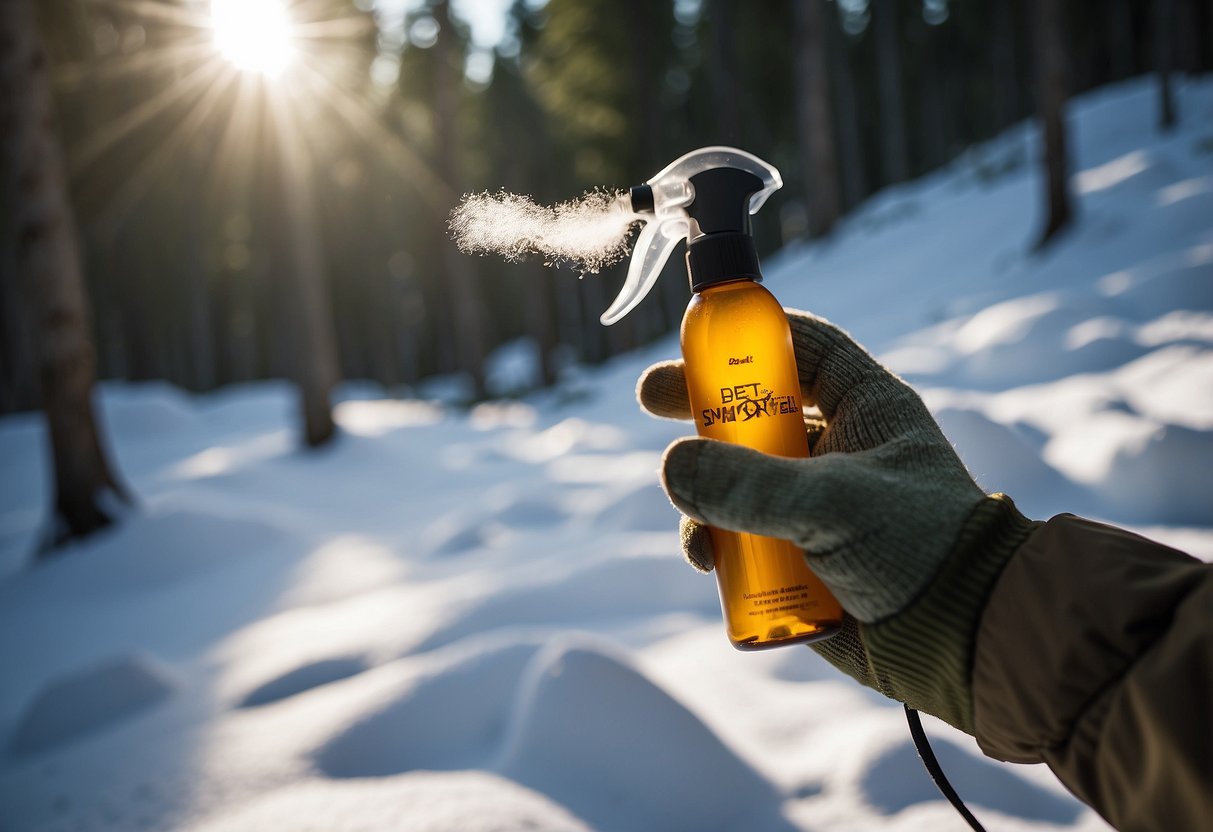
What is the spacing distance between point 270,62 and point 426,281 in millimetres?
20278

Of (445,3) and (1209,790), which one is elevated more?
(445,3)

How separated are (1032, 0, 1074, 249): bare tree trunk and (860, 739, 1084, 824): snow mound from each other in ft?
25.8

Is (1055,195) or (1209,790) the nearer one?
(1209,790)

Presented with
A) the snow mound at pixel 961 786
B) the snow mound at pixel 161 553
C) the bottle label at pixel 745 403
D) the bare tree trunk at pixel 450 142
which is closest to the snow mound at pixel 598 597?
the snow mound at pixel 961 786

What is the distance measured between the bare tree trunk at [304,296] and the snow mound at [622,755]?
7.01m

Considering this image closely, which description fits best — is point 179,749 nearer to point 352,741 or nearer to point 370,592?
point 352,741

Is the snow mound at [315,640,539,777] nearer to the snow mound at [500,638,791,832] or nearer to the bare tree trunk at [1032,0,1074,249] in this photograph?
the snow mound at [500,638,791,832]

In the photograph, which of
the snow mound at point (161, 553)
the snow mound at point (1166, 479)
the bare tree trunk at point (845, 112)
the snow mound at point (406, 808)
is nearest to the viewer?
the snow mound at point (406, 808)

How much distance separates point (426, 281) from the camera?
28.4 meters

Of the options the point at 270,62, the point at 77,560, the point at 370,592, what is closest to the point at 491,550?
the point at 370,592

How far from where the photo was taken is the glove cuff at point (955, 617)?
1178 millimetres

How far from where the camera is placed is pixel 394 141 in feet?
51.1

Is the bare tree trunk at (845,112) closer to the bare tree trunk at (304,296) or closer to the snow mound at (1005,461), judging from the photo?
the bare tree trunk at (304,296)

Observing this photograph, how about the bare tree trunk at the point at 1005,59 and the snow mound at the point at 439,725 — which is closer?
the snow mound at the point at 439,725
